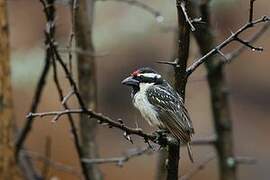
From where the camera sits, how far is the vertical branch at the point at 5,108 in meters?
4.91


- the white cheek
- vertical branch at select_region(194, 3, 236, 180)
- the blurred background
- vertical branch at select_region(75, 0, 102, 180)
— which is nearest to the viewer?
the white cheek

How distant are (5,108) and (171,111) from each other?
4.21 feet

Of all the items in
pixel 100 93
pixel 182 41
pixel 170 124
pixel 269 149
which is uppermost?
pixel 182 41

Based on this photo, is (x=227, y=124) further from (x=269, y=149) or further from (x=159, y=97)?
(x=269, y=149)

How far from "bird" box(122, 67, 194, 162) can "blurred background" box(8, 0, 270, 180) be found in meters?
7.01

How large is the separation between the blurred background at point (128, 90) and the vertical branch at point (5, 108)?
6.19m

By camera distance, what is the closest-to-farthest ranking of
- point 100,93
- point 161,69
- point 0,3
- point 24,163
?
point 0,3, point 24,163, point 161,69, point 100,93

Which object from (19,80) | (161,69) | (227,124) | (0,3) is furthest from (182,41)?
(161,69)

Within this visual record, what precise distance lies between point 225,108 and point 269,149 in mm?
8275

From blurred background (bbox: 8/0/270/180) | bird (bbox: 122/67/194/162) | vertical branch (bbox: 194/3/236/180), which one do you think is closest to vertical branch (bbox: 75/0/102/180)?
vertical branch (bbox: 194/3/236/180)

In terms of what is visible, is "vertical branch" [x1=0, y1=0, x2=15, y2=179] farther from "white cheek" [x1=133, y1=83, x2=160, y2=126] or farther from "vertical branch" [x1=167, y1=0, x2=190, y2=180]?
"vertical branch" [x1=167, y1=0, x2=190, y2=180]

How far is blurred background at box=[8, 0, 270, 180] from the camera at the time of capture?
12.7 meters

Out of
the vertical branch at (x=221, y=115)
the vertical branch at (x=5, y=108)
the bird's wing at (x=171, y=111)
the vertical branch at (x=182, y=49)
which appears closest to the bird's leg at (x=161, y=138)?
the bird's wing at (x=171, y=111)

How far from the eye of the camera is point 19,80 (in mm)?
11102
